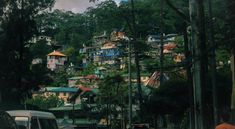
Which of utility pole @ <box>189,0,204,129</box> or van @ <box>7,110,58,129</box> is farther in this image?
utility pole @ <box>189,0,204,129</box>

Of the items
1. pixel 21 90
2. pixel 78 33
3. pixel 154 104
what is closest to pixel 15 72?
pixel 21 90

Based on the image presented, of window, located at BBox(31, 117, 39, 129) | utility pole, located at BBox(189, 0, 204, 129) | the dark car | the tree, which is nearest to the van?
window, located at BBox(31, 117, 39, 129)

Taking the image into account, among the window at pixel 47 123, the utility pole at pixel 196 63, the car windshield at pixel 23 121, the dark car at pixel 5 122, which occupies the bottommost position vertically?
the window at pixel 47 123

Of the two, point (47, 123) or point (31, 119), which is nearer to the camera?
point (31, 119)

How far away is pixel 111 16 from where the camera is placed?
50.6m

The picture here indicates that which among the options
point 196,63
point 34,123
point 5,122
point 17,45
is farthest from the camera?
point 17,45

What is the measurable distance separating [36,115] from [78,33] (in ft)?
270

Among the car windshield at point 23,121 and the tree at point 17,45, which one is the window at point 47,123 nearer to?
the car windshield at point 23,121

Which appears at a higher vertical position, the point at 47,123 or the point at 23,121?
the point at 23,121

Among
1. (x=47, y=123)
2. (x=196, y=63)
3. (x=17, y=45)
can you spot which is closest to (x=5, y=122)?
(x=47, y=123)

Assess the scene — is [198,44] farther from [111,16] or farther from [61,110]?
[61,110]

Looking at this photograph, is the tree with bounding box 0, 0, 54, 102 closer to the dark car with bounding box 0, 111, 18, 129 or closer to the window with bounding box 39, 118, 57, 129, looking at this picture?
the window with bounding box 39, 118, 57, 129

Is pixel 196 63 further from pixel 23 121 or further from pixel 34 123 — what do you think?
pixel 23 121

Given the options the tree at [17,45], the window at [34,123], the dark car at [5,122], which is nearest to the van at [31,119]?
the window at [34,123]
